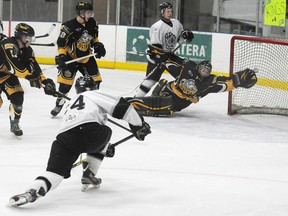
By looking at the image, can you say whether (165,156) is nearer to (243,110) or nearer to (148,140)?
(148,140)

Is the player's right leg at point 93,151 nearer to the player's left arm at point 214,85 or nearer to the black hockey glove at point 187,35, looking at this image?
the player's left arm at point 214,85

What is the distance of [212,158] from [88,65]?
2.04 m

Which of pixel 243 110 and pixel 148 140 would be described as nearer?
pixel 148 140

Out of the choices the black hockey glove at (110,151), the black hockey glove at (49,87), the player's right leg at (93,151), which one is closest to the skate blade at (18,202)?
the player's right leg at (93,151)

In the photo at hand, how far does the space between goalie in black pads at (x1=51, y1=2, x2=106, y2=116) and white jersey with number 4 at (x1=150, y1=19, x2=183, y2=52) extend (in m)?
0.78

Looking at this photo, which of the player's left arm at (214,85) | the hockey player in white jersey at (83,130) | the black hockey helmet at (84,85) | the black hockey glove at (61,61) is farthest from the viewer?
the player's left arm at (214,85)

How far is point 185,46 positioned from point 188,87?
3.41m

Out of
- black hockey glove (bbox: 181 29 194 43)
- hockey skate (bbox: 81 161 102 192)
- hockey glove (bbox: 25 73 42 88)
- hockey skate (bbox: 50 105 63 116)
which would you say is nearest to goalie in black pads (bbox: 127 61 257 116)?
black hockey glove (bbox: 181 29 194 43)

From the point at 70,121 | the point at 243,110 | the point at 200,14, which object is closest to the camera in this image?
the point at 70,121

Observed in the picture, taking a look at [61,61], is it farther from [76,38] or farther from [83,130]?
[83,130]

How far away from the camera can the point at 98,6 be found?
1189cm

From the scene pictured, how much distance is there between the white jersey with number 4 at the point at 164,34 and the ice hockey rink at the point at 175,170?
0.70m

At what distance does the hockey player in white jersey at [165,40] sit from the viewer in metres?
7.47

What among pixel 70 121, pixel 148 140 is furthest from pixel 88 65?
pixel 70 121
